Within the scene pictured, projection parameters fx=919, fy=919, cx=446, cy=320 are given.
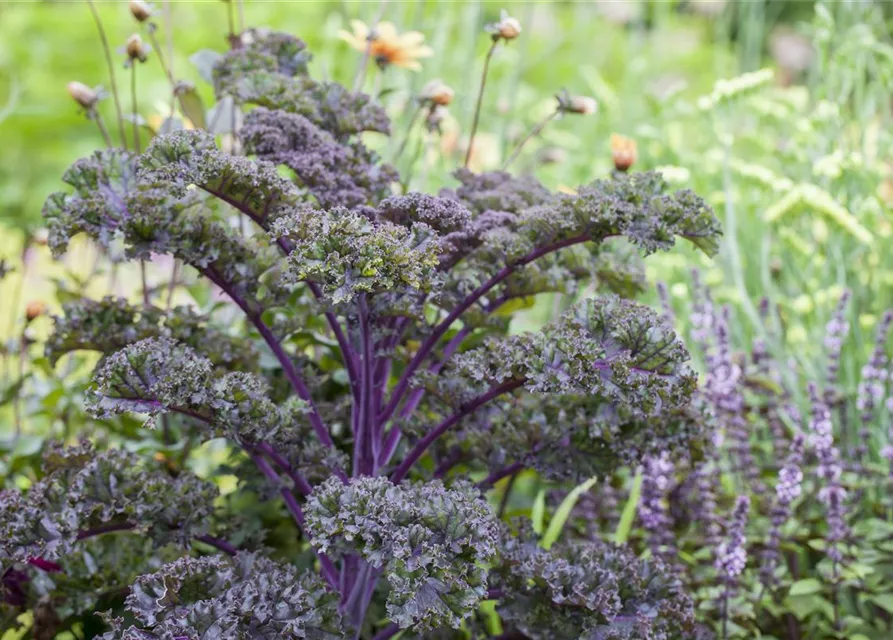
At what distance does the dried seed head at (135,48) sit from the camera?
170 centimetres

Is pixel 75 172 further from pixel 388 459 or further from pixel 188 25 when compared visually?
pixel 188 25

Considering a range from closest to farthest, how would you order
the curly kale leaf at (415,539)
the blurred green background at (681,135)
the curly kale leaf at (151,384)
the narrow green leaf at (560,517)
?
the curly kale leaf at (415,539), the curly kale leaf at (151,384), the narrow green leaf at (560,517), the blurred green background at (681,135)

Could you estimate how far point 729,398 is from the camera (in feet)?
6.09

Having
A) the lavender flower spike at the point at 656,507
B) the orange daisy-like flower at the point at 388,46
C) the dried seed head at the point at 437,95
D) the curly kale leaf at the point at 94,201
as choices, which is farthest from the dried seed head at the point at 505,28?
the lavender flower spike at the point at 656,507

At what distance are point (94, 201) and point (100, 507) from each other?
17.5 inches

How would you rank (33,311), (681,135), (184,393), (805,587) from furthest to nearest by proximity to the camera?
(681,135) → (33,311) → (805,587) → (184,393)

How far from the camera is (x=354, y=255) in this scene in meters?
1.15

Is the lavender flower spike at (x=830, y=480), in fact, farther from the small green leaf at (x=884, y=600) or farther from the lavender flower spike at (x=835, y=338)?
the lavender flower spike at (x=835, y=338)

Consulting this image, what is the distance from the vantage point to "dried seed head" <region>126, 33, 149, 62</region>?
1.70 meters

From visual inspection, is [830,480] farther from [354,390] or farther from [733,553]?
[354,390]

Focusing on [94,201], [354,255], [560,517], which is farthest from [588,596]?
[94,201]

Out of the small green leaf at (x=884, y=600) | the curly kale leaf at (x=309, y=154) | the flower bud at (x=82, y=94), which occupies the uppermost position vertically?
the flower bud at (x=82, y=94)

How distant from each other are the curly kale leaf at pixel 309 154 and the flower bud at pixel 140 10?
361mm

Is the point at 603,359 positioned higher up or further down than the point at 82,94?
further down
